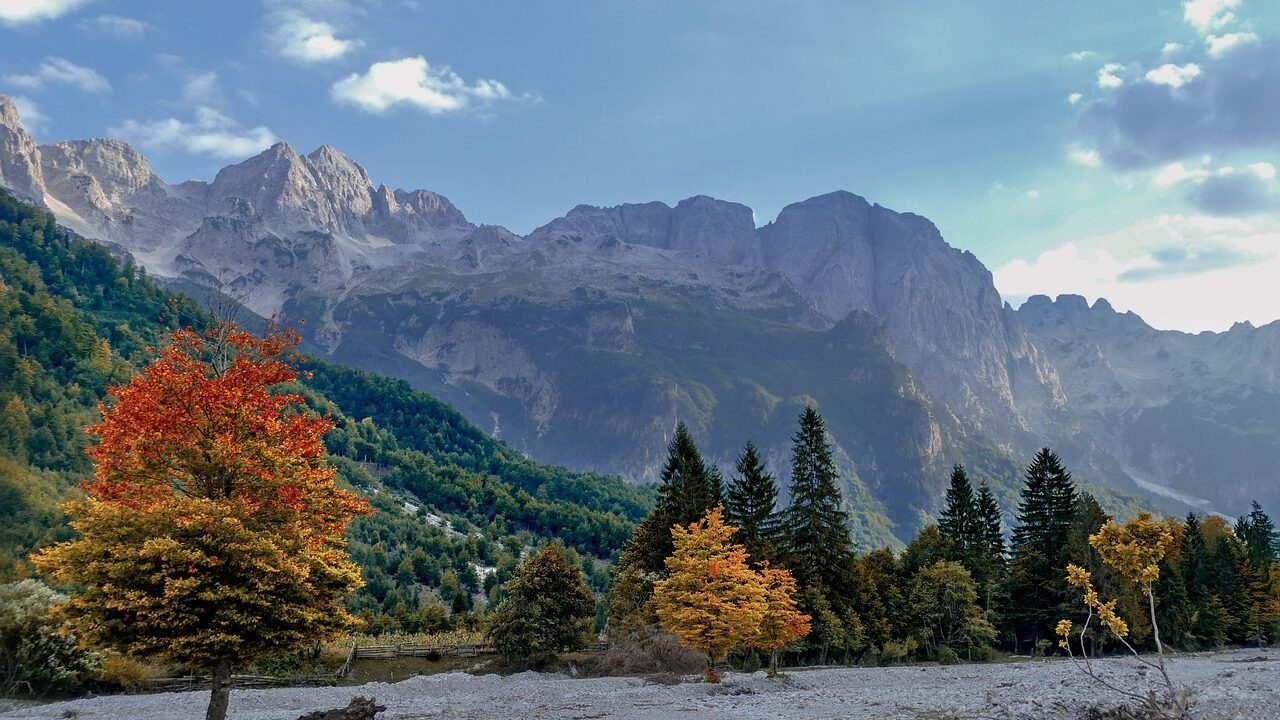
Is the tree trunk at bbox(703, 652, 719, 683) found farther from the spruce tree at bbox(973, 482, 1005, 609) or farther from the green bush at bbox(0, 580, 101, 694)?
the spruce tree at bbox(973, 482, 1005, 609)

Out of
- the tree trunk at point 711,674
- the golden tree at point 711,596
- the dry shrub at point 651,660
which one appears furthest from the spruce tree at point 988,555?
the tree trunk at point 711,674

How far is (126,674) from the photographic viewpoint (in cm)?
4522

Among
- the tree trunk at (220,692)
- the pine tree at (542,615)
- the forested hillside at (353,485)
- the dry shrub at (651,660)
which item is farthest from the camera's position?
the forested hillside at (353,485)

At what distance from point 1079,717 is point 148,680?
5157cm

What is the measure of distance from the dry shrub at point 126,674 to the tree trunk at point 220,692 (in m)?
21.5

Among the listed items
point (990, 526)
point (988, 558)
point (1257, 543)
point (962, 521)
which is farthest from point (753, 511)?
point (1257, 543)

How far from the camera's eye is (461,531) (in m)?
160

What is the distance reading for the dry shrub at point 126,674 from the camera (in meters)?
44.3

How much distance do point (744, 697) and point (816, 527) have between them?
30699 mm

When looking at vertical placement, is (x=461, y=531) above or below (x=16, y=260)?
below

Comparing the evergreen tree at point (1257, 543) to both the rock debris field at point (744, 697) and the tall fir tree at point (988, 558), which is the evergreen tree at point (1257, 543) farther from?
the rock debris field at point (744, 697)

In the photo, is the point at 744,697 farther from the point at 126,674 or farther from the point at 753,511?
the point at 126,674

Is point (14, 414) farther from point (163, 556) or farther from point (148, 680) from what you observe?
point (163, 556)

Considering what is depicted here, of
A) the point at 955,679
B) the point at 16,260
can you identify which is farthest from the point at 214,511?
the point at 16,260
